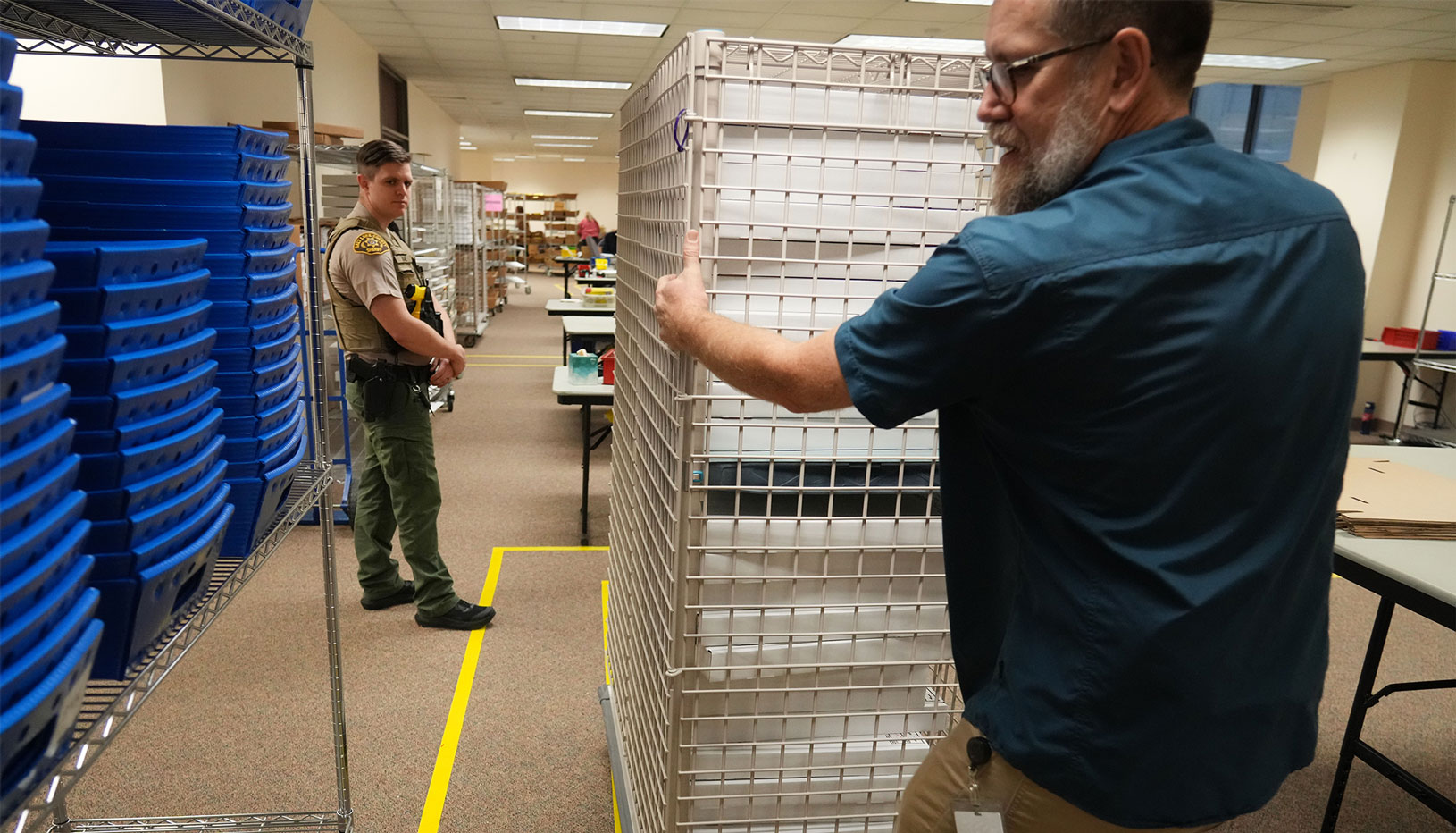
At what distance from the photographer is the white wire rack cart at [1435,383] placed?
669cm

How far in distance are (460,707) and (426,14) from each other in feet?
21.6

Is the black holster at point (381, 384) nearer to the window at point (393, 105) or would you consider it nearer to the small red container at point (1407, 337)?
the window at point (393, 105)

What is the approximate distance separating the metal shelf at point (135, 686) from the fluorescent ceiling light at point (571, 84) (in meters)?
10.6

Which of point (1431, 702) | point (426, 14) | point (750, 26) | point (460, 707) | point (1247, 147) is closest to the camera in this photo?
point (460, 707)

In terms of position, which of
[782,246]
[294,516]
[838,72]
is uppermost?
[838,72]

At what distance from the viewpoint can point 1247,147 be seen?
1086 centimetres

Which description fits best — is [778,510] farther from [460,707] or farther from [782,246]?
[460,707]

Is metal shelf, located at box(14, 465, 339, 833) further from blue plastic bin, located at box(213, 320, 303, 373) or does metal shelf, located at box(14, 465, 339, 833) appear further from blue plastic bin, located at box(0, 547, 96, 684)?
blue plastic bin, located at box(213, 320, 303, 373)

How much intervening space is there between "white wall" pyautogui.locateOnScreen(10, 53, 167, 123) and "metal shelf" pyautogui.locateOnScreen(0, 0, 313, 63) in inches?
98.4

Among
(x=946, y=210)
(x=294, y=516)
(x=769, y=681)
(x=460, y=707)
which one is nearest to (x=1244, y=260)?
(x=946, y=210)

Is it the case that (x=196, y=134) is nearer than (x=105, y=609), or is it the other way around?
(x=105, y=609)

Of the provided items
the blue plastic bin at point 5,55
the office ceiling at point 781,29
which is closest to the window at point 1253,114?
the office ceiling at point 781,29

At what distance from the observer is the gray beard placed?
3.40ft

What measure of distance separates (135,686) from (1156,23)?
1.36m
